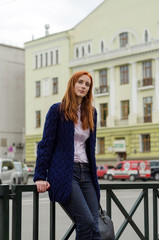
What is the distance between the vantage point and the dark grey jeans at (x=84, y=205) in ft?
14.3

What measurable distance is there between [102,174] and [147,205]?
36.3 metres

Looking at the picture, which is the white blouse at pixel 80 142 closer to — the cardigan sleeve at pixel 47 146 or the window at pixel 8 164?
the cardigan sleeve at pixel 47 146

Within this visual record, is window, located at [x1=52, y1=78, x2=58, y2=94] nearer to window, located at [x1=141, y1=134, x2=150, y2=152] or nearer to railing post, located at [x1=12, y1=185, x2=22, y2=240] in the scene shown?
window, located at [x1=141, y1=134, x2=150, y2=152]

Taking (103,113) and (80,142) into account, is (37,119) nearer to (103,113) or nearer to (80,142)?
(103,113)

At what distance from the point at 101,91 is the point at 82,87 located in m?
46.7

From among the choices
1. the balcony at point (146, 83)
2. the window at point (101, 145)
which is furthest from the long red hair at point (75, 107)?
the window at point (101, 145)

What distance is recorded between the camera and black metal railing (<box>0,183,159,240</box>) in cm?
471

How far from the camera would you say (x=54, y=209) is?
5207 millimetres

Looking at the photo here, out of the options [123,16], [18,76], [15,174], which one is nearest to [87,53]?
[123,16]

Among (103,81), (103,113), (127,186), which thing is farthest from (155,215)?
(103,81)

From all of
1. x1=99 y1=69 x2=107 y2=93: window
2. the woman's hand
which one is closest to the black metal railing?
the woman's hand

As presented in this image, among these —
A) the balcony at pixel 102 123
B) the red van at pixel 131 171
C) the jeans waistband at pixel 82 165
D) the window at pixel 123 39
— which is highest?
the window at pixel 123 39

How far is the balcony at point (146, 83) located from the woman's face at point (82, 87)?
42597mm

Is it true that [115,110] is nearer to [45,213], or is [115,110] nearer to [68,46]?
[68,46]
